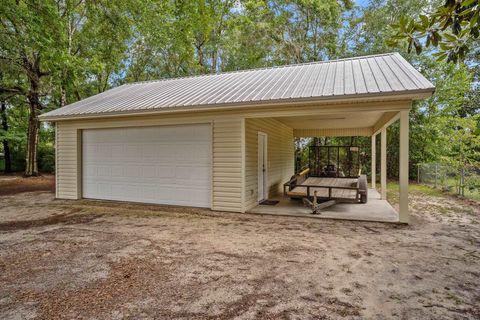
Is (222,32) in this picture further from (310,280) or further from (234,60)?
(310,280)

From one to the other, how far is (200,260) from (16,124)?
19291 millimetres

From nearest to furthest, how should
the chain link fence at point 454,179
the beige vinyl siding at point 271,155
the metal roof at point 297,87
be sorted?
the metal roof at point 297,87 < the beige vinyl siding at point 271,155 < the chain link fence at point 454,179

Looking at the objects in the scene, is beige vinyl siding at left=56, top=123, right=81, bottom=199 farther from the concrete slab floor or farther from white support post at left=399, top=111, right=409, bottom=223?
white support post at left=399, top=111, right=409, bottom=223

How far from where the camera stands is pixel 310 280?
286cm

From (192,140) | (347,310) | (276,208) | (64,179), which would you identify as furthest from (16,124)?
(347,310)

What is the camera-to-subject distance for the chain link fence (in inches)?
309

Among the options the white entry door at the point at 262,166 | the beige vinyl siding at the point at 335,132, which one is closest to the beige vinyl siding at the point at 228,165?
the white entry door at the point at 262,166

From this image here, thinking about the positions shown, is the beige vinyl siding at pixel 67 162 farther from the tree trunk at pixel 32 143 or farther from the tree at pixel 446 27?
the tree at pixel 446 27

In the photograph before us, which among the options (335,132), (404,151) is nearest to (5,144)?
(335,132)

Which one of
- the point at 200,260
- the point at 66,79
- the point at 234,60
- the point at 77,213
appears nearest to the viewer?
the point at 200,260

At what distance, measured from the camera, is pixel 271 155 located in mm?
8398

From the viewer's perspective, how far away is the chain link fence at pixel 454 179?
7.85 m

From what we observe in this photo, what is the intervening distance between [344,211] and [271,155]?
2.93 meters

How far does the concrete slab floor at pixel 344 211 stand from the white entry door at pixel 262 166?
1.83 feet
